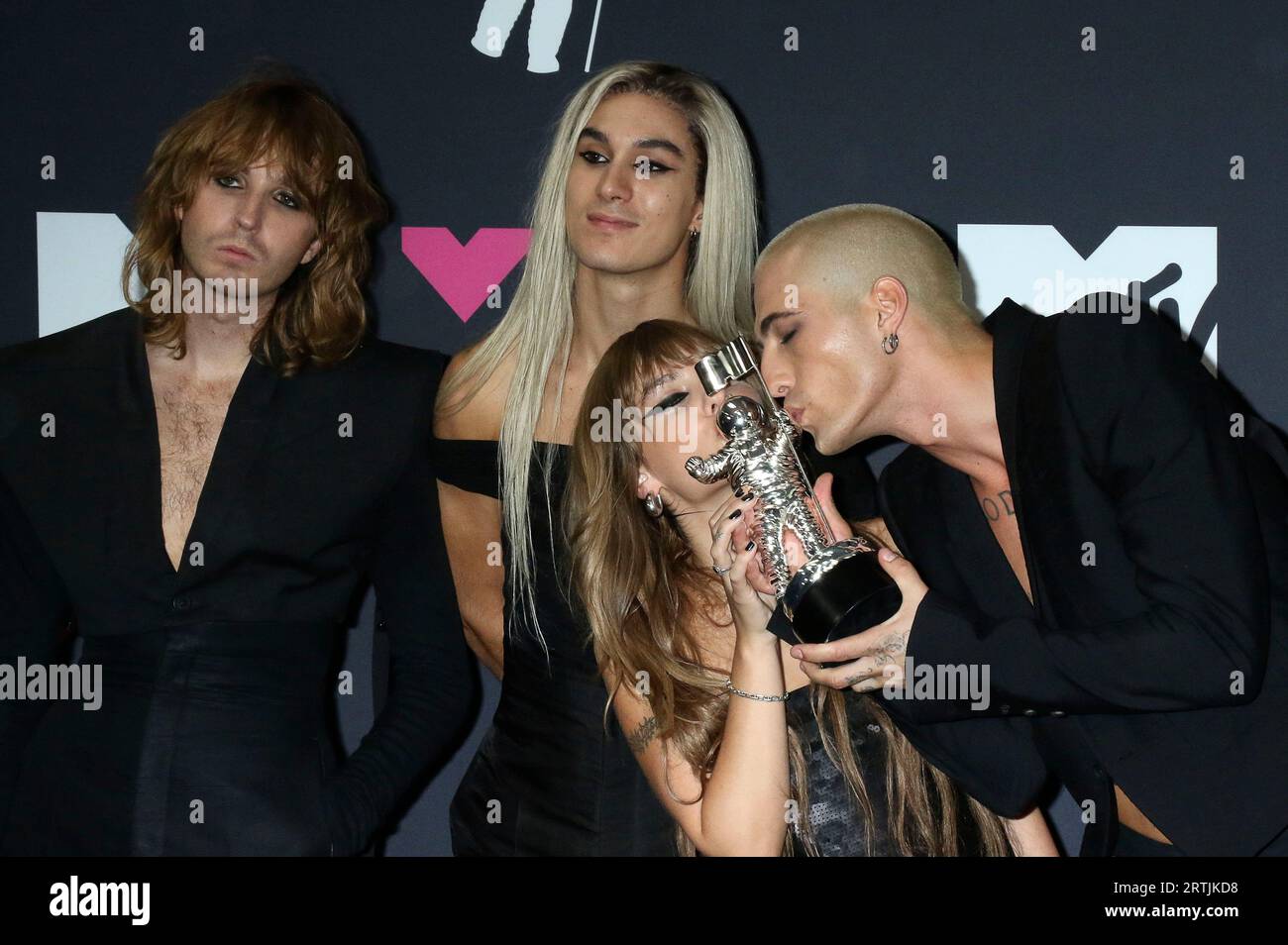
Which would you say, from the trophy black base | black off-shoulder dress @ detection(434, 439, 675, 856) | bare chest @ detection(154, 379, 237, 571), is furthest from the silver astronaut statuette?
bare chest @ detection(154, 379, 237, 571)

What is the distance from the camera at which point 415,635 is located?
260 centimetres

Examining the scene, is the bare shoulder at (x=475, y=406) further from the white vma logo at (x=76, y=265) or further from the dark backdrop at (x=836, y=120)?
the white vma logo at (x=76, y=265)

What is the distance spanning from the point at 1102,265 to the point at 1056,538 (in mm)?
1171

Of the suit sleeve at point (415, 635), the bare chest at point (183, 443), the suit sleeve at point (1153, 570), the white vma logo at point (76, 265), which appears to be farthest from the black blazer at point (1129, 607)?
the white vma logo at point (76, 265)

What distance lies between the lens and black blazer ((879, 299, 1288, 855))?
197 cm

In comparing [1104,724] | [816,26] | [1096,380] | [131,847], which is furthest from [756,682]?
[816,26]

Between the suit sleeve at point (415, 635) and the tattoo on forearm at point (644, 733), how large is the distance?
46 centimetres

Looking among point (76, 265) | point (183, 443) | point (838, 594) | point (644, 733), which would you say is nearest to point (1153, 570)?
point (838, 594)

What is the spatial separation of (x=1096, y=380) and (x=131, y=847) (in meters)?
1.88

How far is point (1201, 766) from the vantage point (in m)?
2.14

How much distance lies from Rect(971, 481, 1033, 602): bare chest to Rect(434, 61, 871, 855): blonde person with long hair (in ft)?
2.30

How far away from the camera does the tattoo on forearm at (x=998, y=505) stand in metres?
2.36

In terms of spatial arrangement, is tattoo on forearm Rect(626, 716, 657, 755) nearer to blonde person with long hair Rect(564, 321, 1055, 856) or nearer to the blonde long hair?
blonde person with long hair Rect(564, 321, 1055, 856)

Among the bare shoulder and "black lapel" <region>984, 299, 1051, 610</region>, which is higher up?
the bare shoulder
